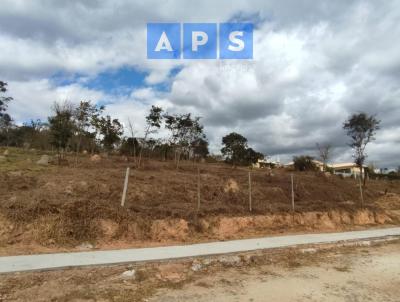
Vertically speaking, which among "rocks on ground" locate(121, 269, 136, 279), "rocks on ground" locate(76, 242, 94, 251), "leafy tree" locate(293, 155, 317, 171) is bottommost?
"rocks on ground" locate(121, 269, 136, 279)

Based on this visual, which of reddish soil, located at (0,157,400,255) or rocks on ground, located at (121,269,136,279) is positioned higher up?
reddish soil, located at (0,157,400,255)

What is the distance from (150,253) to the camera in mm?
8617

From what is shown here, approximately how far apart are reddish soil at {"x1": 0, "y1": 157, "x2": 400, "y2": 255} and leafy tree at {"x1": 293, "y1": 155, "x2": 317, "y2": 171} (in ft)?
63.1

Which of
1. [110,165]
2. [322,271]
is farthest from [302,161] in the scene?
[322,271]

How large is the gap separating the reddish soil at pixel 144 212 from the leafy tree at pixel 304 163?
19.2 metres

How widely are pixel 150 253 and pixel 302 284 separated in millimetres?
3468

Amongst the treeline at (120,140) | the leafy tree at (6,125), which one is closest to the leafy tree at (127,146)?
the treeline at (120,140)

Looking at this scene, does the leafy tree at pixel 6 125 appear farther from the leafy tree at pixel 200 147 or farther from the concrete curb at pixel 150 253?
the concrete curb at pixel 150 253

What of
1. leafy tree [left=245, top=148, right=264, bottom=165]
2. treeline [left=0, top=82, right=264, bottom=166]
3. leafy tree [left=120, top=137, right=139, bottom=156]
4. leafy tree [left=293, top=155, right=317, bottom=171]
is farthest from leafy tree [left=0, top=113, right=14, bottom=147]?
leafy tree [left=293, top=155, right=317, bottom=171]

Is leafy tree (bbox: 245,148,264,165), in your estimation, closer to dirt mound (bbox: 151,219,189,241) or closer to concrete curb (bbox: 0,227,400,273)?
concrete curb (bbox: 0,227,400,273)

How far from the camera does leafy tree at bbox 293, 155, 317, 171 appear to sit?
38.4 metres

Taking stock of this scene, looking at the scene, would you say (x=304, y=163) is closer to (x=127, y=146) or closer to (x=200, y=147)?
(x=200, y=147)

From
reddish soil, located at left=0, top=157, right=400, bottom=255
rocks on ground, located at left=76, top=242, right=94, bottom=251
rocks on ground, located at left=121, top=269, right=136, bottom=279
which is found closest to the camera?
rocks on ground, located at left=121, top=269, right=136, bottom=279

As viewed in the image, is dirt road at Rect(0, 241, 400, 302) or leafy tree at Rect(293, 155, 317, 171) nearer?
dirt road at Rect(0, 241, 400, 302)
